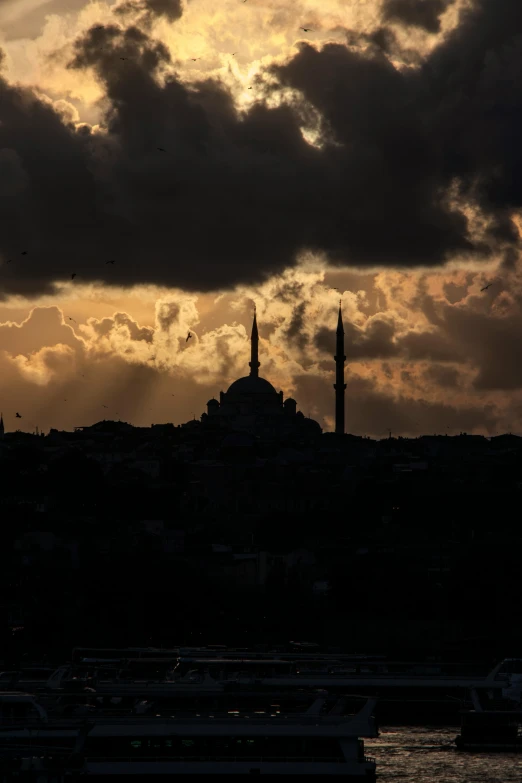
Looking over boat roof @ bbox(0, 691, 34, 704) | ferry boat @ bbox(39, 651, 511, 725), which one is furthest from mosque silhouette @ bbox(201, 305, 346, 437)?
boat roof @ bbox(0, 691, 34, 704)

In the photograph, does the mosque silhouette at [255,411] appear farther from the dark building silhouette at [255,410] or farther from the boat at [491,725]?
the boat at [491,725]

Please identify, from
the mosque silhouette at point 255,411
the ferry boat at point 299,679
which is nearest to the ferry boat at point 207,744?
the ferry boat at point 299,679

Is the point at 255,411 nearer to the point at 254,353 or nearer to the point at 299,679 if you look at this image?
the point at 254,353

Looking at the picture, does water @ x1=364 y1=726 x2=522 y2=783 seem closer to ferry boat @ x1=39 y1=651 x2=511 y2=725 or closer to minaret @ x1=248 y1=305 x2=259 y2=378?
ferry boat @ x1=39 y1=651 x2=511 y2=725

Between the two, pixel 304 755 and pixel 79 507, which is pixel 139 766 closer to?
pixel 304 755

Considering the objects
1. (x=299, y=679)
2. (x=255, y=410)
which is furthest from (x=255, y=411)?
(x=299, y=679)

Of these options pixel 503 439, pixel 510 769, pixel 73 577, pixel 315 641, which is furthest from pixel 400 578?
pixel 503 439
